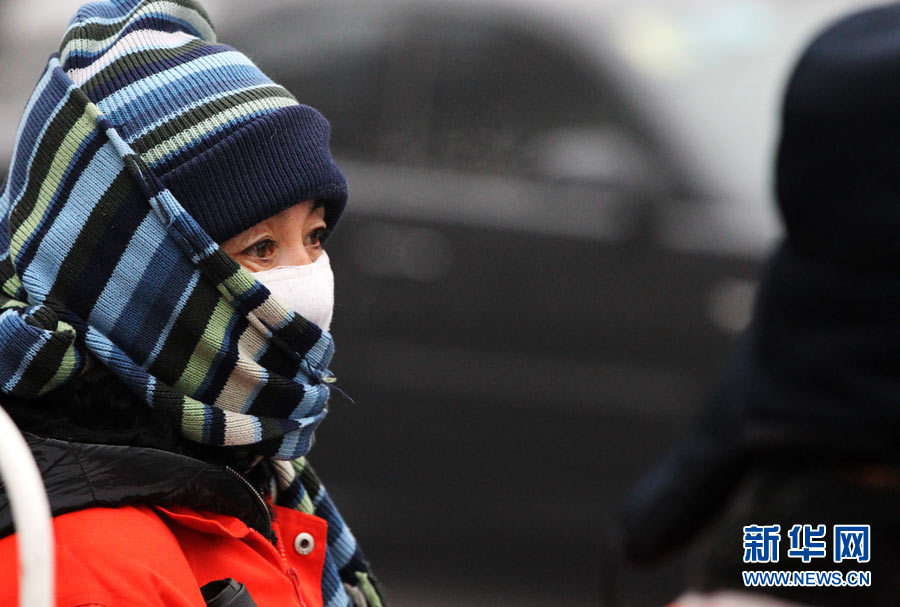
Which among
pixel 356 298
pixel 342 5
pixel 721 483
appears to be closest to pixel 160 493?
pixel 721 483

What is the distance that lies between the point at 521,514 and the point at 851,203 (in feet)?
10.1

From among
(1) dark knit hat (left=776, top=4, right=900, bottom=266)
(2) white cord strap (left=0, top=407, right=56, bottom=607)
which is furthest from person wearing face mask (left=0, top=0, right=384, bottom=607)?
(1) dark knit hat (left=776, top=4, right=900, bottom=266)

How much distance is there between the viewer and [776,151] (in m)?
1.82

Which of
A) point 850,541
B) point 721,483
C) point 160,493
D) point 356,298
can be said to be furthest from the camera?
point 356,298

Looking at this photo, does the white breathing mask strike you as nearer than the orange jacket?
No

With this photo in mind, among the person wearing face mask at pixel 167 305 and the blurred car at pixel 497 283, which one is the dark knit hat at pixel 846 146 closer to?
the person wearing face mask at pixel 167 305

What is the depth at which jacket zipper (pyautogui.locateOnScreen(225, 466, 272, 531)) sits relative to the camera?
1.84 meters

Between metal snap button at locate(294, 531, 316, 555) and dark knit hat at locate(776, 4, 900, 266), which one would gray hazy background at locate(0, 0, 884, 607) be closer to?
metal snap button at locate(294, 531, 316, 555)

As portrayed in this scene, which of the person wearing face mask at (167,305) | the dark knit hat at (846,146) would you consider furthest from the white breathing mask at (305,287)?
the dark knit hat at (846,146)

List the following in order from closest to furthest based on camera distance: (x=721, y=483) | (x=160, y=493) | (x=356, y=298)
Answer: (x=160, y=493), (x=721, y=483), (x=356, y=298)

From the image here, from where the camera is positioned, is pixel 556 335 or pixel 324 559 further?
pixel 556 335

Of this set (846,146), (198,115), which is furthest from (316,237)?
(846,146)

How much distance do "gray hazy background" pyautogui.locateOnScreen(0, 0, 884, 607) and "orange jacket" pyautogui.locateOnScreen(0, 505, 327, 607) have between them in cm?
259

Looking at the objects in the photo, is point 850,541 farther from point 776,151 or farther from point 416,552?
point 416,552
